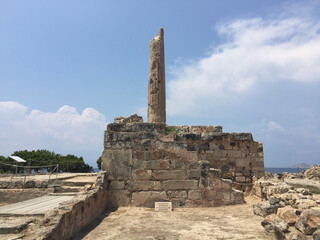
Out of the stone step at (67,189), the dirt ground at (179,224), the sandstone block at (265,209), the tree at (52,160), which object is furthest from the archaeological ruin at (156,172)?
the tree at (52,160)

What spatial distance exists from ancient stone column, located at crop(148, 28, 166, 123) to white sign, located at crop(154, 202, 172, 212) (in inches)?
332

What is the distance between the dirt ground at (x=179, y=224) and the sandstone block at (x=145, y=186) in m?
0.57

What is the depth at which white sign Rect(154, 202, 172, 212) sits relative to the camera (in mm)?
6626

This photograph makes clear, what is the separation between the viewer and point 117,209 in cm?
675

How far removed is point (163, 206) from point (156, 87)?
9.59 metres

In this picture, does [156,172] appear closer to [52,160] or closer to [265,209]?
[265,209]

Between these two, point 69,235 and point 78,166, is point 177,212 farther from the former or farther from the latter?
point 78,166

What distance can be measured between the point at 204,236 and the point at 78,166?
2239cm

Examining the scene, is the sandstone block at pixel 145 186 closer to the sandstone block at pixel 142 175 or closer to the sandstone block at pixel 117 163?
the sandstone block at pixel 142 175

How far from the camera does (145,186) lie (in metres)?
6.98

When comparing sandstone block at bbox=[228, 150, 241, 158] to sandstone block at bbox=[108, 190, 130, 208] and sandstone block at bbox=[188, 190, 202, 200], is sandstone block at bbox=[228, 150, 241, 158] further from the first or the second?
sandstone block at bbox=[108, 190, 130, 208]

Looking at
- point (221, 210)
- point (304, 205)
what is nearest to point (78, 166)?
point (221, 210)

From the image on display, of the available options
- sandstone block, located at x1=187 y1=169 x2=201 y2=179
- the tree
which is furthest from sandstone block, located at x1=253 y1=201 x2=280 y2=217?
the tree

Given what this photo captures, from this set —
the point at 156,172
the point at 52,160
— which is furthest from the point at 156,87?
the point at 52,160
